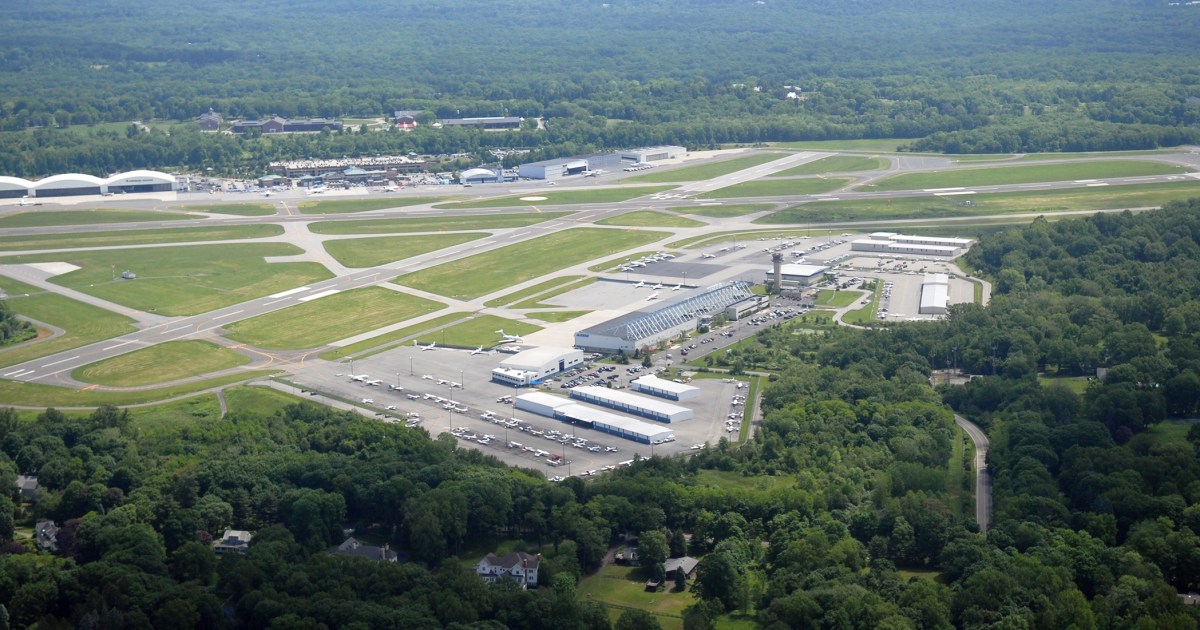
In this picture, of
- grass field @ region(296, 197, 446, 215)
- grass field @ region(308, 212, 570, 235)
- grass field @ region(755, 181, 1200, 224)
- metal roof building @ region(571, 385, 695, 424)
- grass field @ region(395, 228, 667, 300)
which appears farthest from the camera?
grass field @ region(296, 197, 446, 215)

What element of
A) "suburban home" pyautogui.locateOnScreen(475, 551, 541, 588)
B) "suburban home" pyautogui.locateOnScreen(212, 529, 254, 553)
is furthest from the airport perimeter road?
"suburban home" pyautogui.locateOnScreen(212, 529, 254, 553)

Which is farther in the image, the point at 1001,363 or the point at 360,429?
the point at 1001,363

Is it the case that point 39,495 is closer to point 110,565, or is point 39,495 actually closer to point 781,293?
point 110,565

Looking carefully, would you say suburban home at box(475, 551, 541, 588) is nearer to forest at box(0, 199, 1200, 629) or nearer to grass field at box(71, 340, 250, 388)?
forest at box(0, 199, 1200, 629)

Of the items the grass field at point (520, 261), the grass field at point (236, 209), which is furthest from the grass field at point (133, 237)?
the grass field at point (520, 261)

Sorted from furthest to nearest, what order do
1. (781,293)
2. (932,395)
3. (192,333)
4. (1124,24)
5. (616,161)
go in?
(1124,24), (616,161), (781,293), (192,333), (932,395)

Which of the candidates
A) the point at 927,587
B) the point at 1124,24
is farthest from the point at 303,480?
the point at 1124,24
